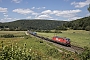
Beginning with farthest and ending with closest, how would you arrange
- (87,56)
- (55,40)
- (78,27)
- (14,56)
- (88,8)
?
1. (78,27)
2. (55,40)
3. (88,8)
4. (87,56)
5. (14,56)

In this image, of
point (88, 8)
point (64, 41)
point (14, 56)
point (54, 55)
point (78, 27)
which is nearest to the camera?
point (14, 56)

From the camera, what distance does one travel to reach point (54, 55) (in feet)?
116

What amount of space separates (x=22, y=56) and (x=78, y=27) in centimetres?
16891

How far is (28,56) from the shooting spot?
35.7 ft

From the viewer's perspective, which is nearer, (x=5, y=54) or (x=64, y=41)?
(x=5, y=54)

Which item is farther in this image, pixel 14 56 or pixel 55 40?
pixel 55 40

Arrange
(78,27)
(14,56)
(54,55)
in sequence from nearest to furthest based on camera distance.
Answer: (14,56)
(54,55)
(78,27)

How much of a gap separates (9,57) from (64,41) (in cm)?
5068

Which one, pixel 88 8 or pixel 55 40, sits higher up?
pixel 88 8

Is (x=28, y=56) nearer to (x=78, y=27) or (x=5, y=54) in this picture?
(x=5, y=54)

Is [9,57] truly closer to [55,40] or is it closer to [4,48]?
[4,48]


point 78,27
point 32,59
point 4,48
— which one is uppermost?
point 4,48

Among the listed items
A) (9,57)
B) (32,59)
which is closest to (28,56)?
(32,59)

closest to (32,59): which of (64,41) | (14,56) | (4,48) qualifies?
(14,56)
